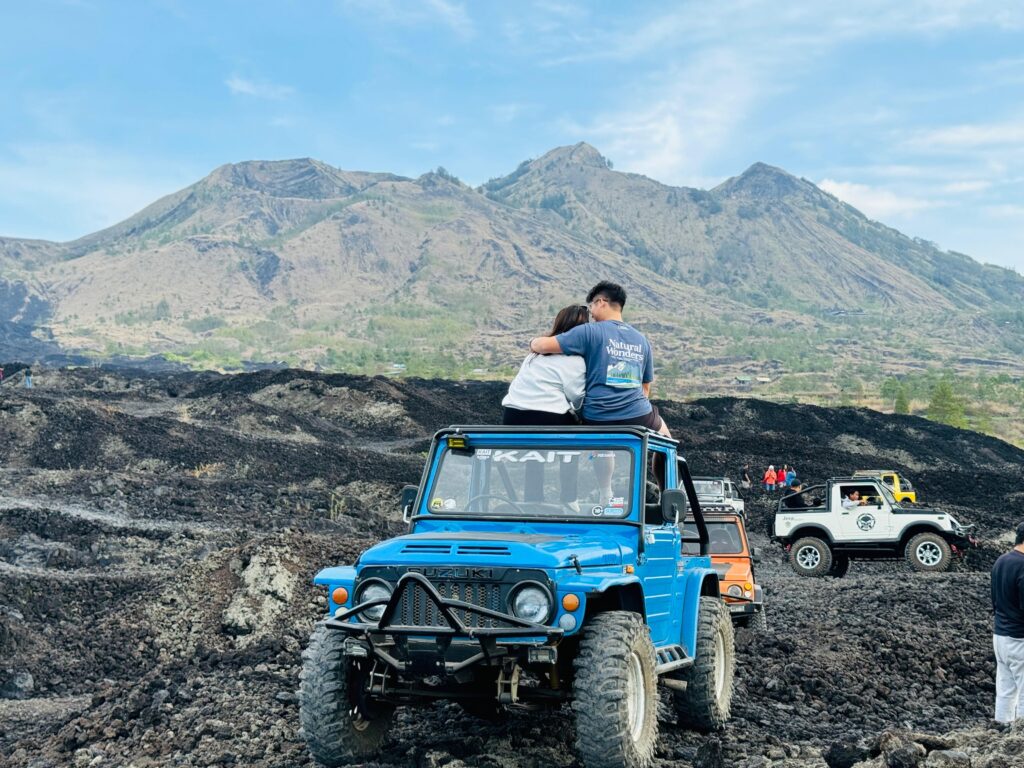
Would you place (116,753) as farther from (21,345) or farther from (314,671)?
(21,345)

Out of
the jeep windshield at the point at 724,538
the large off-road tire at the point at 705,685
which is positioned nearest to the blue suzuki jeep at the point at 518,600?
the large off-road tire at the point at 705,685

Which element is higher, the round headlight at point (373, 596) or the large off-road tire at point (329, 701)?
the round headlight at point (373, 596)

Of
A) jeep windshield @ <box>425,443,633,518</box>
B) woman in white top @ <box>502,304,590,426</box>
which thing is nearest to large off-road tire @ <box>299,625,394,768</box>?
jeep windshield @ <box>425,443,633,518</box>

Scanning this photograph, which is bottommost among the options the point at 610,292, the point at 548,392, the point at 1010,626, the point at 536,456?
the point at 1010,626

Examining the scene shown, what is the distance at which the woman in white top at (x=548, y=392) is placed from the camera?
23.9 ft

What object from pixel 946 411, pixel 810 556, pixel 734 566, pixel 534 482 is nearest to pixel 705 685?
pixel 534 482

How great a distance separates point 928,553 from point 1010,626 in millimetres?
13900

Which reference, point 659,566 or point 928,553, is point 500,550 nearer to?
point 659,566

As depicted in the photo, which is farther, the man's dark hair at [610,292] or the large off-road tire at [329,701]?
the man's dark hair at [610,292]

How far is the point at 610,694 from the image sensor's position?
5617mm

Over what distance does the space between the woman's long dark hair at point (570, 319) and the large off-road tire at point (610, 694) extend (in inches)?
89.8

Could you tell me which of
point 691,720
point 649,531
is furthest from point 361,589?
point 691,720

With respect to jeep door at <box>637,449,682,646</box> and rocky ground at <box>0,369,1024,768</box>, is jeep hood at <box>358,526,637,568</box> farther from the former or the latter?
rocky ground at <box>0,369,1024,768</box>

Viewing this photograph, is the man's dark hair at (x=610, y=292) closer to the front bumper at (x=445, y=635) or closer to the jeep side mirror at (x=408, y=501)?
the jeep side mirror at (x=408, y=501)
